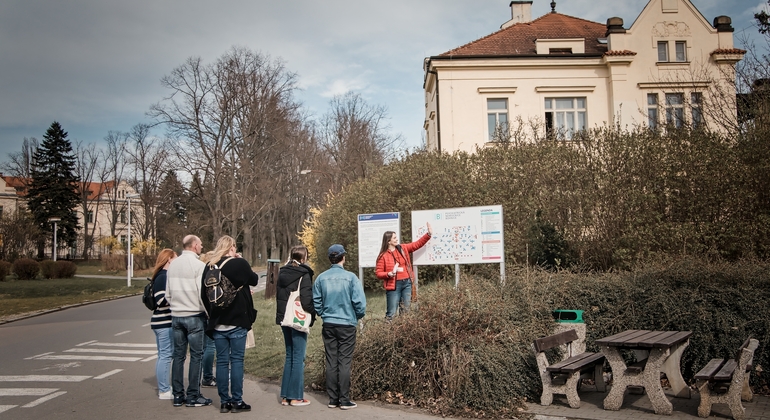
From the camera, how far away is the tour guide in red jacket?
10773mm

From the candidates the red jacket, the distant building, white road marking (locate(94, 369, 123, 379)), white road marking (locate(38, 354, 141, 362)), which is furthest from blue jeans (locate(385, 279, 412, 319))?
the distant building

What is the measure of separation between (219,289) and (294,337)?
1.07 m

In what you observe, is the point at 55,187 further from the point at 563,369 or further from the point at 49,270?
the point at 563,369

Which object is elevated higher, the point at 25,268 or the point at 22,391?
the point at 25,268

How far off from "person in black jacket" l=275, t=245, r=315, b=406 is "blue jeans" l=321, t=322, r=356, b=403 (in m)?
0.29

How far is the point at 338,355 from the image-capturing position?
7.74 meters

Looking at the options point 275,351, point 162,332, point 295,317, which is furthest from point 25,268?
point 295,317

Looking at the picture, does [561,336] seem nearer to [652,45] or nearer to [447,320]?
[447,320]

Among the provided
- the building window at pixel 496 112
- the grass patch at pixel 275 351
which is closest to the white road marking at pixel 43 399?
the grass patch at pixel 275 351

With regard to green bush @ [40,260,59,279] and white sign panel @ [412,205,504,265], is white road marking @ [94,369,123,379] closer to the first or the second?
white sign panel @ [412,205,504,265]

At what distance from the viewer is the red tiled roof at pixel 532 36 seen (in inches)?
1222

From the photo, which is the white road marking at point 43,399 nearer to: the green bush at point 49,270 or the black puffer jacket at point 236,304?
the black puffer jacket at point 236,304

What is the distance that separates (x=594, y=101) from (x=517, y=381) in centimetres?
2515

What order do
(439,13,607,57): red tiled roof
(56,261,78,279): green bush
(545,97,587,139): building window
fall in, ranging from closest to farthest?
(545,97,587,139): building window < (439,13,607,57): red tiled roof < (56,261,78,279): green bush
